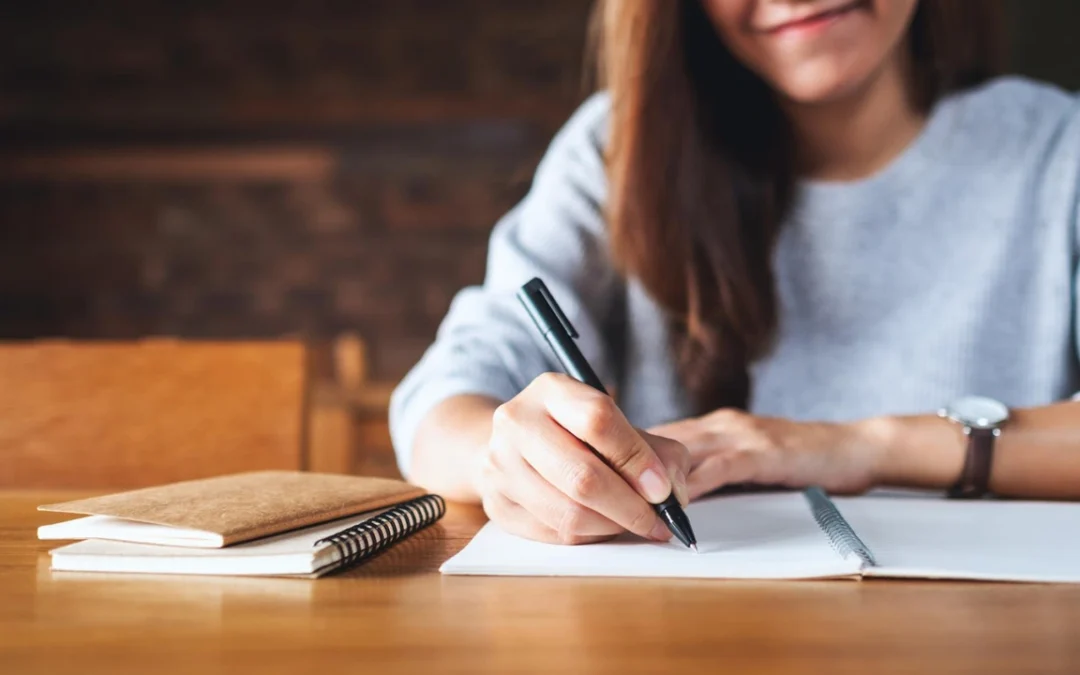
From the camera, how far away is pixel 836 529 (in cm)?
60

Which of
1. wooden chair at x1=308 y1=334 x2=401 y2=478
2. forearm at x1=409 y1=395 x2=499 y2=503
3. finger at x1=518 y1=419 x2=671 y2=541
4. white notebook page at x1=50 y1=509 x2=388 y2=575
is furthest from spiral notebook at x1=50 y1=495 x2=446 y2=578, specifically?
wooden chair at x1=308 y1=334 x2=401 y2=478

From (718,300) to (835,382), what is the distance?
166 millimetres

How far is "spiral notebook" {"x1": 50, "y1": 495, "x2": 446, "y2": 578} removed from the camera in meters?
0.52

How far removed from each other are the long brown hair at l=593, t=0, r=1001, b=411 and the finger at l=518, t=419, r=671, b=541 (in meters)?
0.49

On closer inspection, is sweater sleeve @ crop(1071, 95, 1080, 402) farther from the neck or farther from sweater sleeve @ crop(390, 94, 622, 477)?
sweater sleeve @ crop(390, 94, 622, 477)

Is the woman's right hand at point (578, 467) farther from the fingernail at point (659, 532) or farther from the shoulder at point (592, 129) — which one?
the shoulder at point (592, 129)

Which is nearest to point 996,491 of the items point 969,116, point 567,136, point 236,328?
point 969,116

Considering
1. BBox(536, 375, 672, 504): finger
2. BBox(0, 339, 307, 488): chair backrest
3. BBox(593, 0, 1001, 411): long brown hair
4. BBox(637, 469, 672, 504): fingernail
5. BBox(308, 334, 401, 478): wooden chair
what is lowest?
BBox(308, 334, 401, 478): wooden chair

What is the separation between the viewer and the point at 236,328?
4027 millimetres

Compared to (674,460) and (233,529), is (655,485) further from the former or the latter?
(233,529)

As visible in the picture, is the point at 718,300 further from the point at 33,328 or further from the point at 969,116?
the point at 33,328

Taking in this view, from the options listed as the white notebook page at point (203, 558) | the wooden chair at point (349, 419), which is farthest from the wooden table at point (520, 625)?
the wooden chair at point (349, 419)

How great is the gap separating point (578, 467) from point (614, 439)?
27 mm

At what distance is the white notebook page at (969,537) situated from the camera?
512 mm
